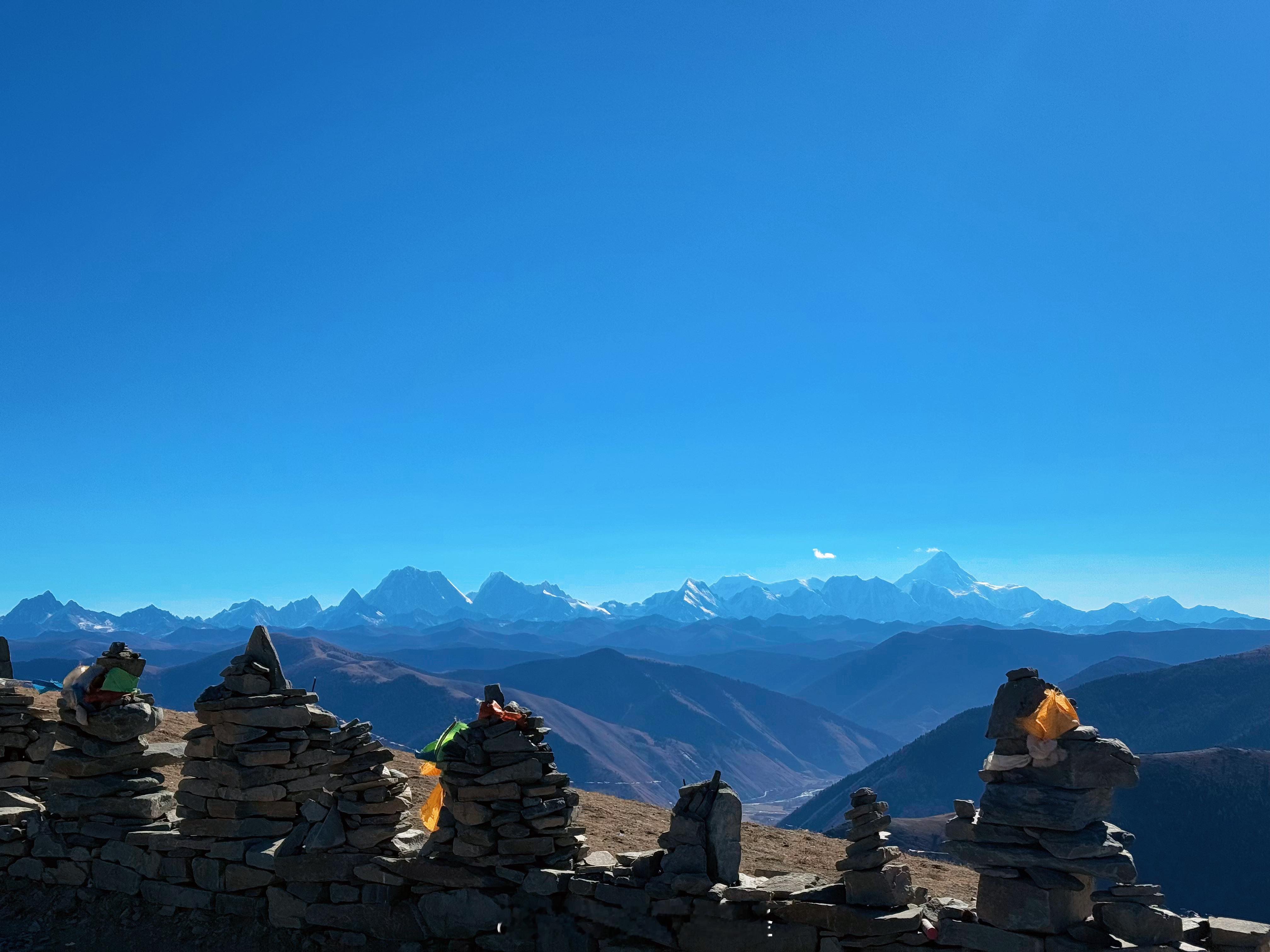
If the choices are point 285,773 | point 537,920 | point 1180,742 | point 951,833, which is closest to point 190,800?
point 285,773

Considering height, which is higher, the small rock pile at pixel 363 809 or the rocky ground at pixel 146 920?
the small rock pile at pixel 363 809

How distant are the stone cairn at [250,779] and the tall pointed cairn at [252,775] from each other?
11mm

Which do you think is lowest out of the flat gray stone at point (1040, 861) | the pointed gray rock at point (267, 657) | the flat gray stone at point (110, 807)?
the flat gray stone at point (110, 807)

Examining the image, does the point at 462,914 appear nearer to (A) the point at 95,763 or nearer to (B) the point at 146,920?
(B) the point at 146,920

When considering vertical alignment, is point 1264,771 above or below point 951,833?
below

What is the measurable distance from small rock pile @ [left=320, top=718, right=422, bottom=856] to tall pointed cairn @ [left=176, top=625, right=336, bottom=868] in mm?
231

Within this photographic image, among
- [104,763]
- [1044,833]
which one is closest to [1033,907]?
[1044,833]

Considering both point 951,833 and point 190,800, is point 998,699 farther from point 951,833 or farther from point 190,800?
point 190,800

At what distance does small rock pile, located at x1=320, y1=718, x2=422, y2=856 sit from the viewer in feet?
39.3

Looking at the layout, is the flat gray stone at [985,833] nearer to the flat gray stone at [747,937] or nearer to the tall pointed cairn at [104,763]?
the flat gray stone at [747,937]

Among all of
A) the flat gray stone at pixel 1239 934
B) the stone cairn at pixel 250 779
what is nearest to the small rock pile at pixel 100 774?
the stone cairn at pixel 250 779

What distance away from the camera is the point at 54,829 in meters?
13.8

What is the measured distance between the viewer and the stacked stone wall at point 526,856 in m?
9.07

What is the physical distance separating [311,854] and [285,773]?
1290mm
